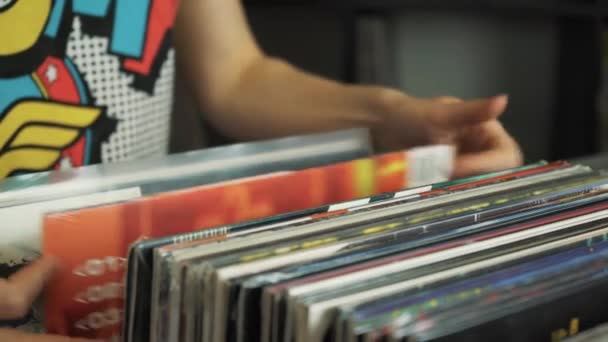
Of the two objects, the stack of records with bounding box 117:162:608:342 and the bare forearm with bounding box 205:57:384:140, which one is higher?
the bare forearm with bounding box 205:57:384:140

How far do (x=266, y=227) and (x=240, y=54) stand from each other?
0.57 meters

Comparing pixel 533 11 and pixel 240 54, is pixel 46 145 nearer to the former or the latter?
pixel 240 54

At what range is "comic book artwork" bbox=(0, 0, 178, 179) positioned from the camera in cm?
59

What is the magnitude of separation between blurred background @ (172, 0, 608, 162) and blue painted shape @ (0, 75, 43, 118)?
3.42 ft

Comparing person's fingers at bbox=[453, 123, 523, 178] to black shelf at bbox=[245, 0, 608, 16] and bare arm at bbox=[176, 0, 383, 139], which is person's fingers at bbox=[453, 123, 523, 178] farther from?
black shelf at bbox=[245, 0, 608, 16]

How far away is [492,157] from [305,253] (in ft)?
1.05

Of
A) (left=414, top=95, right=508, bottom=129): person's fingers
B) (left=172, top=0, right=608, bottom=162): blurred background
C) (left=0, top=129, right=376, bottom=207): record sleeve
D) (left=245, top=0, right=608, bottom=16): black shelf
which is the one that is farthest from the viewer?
(left=172, top=0, right=608, bottom=162): blurred background

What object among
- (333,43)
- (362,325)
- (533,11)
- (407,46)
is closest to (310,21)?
(333,43)

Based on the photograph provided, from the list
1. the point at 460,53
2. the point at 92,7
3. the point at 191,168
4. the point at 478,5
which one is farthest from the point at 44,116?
the point at 460,53

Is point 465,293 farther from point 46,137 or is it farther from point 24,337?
point 46,137

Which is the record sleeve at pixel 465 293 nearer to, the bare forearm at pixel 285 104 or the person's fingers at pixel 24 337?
the person's fingers at pixel 24 337

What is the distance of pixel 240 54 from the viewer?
0.89 m

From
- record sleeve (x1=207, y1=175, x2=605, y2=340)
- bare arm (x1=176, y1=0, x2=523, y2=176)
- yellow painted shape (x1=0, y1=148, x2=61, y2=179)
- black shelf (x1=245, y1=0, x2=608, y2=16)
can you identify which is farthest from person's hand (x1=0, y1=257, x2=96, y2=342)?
black shelf (x1=245, y1=0, x2=608, y2=16)

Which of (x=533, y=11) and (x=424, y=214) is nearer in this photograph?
(x=424, y=214)
